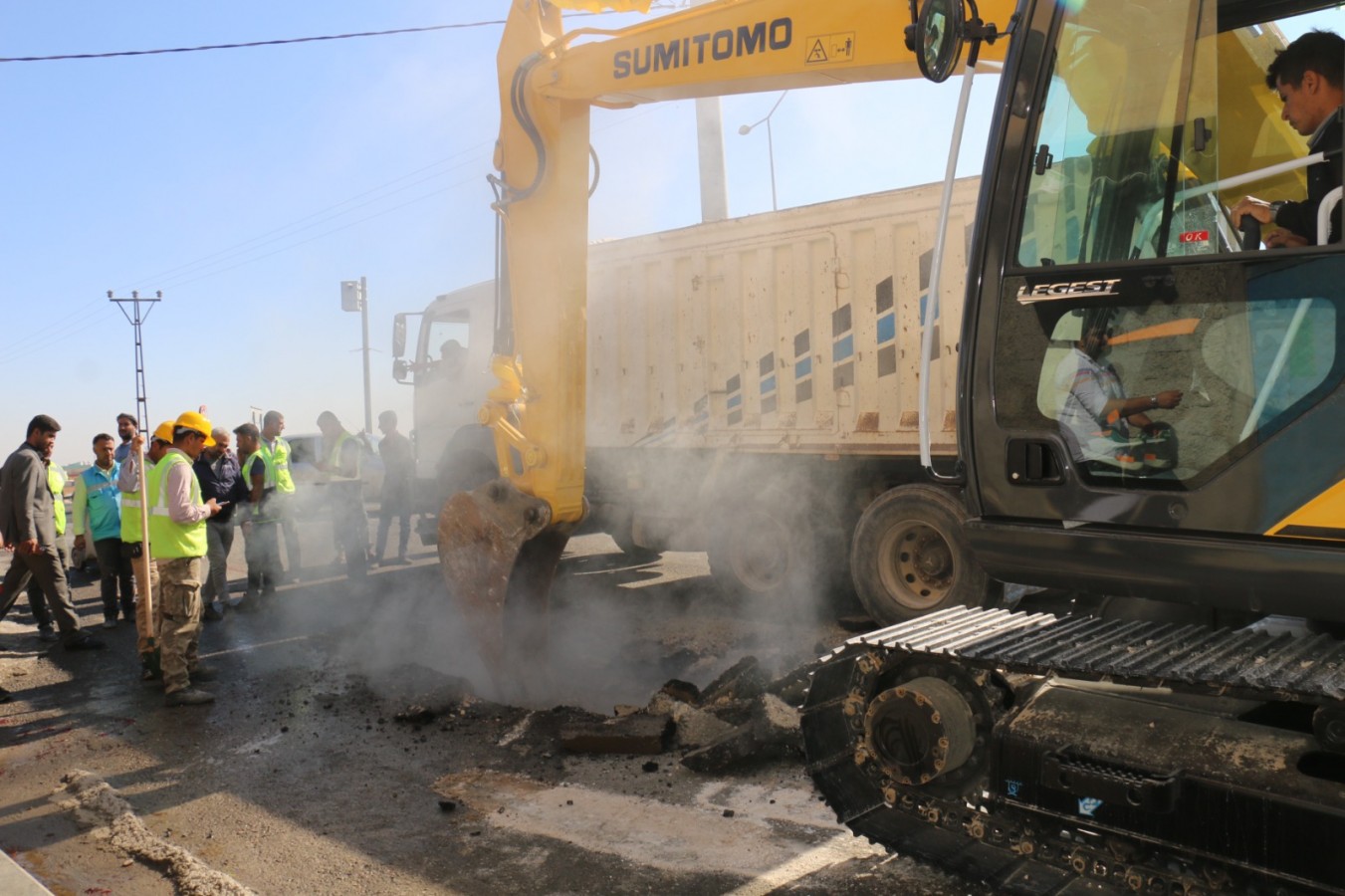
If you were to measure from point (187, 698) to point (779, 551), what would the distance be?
460 centimetres

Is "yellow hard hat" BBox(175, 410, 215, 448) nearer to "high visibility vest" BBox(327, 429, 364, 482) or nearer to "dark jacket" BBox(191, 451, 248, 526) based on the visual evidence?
"dark jacket" BBox(191, 451, 248, 526)

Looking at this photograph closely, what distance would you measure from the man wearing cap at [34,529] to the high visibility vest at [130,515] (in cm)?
54

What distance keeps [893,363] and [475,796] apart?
4.57 m

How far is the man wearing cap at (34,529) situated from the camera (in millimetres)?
8398

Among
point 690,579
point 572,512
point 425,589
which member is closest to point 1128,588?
point 572,512

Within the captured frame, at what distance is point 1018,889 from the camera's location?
113 inches

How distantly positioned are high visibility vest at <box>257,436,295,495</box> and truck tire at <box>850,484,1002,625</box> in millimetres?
6456

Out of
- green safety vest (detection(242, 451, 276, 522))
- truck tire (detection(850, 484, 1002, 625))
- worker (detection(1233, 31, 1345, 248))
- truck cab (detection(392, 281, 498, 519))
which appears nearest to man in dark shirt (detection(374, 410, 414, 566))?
truck cab (detection(392, 281, 498, 519))

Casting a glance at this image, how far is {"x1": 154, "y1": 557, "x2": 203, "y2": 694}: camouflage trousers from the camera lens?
682 cm

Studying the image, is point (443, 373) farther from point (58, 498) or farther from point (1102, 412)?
point (1102, 412)

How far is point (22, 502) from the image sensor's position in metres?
8.39

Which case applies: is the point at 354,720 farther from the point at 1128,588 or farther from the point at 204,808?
the point at 1128,588

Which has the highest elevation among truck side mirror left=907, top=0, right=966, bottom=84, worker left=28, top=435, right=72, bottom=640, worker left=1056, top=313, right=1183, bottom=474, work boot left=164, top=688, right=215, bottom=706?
truck side mirror left=907, top=0, right=966, bottom=84

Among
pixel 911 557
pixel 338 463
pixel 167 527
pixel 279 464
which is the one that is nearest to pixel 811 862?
pixel 911 557
